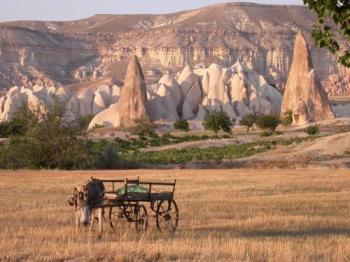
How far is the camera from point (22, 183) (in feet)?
90.2

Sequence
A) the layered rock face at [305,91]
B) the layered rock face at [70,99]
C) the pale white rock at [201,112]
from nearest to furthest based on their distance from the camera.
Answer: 1. the layered rock face at [305,91]
2. the pale white rock at [201,112]
3. the layered rock face at [70,99]

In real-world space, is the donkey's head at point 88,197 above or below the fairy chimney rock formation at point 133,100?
above

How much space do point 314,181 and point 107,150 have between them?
1530 cm

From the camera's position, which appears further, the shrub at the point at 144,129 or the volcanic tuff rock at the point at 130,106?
the volcanic tuff rock at the point at 130,106

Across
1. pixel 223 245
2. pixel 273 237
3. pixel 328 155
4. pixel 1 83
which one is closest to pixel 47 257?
pixel 223 245

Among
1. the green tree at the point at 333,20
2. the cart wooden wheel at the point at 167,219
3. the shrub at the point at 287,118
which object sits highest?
the green tree at the point at 333,20

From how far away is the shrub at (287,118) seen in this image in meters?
80.7

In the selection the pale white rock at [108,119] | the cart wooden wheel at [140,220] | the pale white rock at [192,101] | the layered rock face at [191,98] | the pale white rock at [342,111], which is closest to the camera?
the cart wooden wheel at [140,220]

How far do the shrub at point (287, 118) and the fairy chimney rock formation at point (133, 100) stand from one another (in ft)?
42.7

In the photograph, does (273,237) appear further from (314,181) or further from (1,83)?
(1,83)

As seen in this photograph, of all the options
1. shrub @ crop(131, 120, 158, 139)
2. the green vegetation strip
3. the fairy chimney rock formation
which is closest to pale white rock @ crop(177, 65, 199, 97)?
the fairy chimney rock formation

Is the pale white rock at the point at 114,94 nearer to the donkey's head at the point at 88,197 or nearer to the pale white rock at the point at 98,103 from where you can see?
the pale white rock at the point at 98,103

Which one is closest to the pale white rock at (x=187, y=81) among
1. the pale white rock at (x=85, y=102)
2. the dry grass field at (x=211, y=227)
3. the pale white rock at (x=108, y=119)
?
the pale white rock at (x=108, y=119)

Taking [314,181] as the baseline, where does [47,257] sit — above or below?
above
